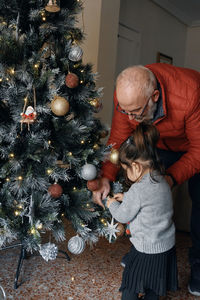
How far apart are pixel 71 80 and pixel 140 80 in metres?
0.28

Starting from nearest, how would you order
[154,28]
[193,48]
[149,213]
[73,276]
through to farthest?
1. [149,213]
2. [73,276]
3. [154,28]
4. [193,48]

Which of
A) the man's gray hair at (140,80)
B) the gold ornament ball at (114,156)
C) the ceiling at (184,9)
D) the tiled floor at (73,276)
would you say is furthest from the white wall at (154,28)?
the tiled floor at (73,276)

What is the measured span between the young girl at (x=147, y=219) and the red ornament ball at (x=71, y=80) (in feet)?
1.05

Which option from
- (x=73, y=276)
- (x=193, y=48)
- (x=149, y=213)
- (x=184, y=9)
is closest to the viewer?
(x=149, y=213)

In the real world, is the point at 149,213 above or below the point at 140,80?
below

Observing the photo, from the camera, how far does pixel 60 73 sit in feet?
4.20

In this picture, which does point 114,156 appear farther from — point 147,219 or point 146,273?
point 146,273

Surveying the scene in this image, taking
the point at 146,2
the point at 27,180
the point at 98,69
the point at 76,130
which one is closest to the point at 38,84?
the point at 76,130

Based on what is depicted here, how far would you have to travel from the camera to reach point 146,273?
118 cm

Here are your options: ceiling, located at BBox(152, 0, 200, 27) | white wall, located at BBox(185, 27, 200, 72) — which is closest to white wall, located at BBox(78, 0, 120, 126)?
ceiling, located at BBox(152, 0, 200, 27)

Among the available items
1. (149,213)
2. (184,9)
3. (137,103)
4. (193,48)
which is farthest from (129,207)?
(193,48)

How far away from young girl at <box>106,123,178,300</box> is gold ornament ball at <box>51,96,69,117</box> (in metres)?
0.29

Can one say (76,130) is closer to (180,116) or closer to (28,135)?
(28,135)

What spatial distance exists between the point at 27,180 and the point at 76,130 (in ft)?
0.94
